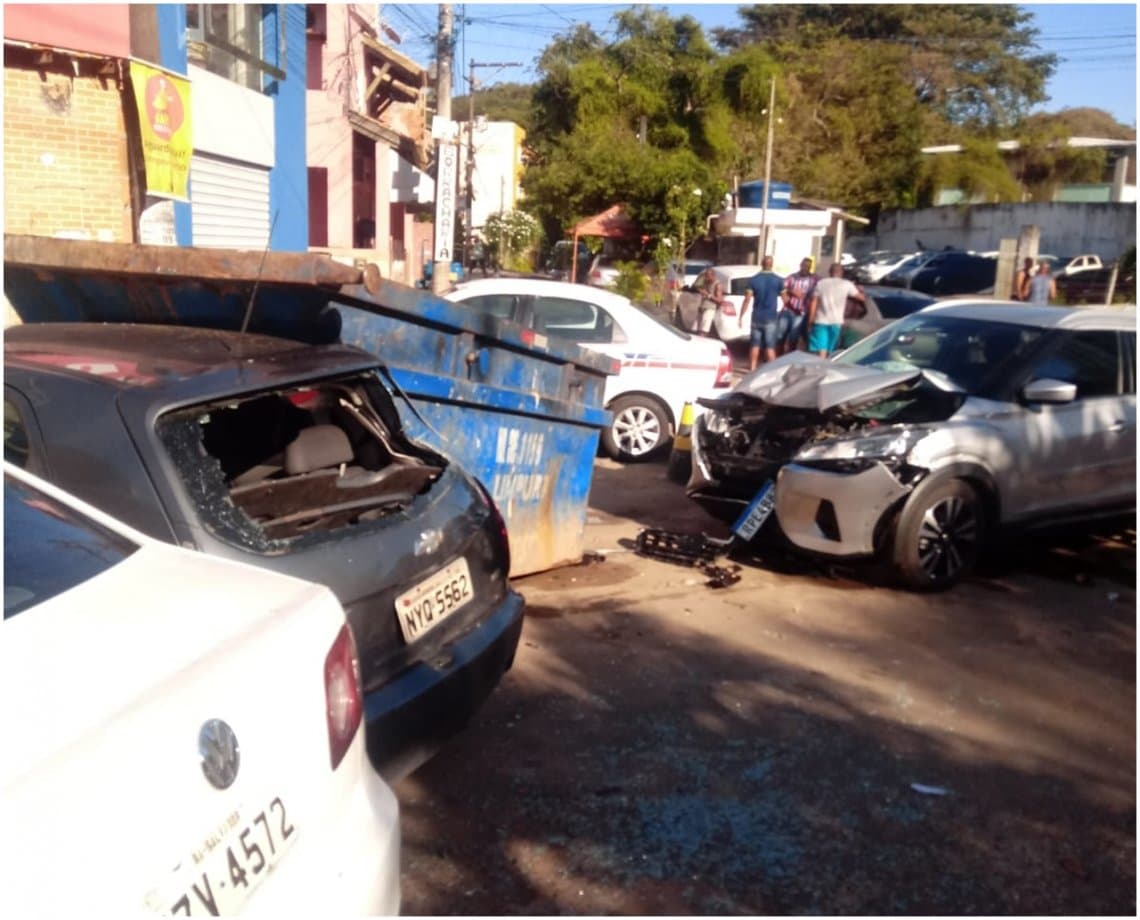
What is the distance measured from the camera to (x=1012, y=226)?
4162 centimetres

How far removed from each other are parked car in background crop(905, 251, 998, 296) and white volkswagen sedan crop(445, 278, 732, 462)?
27343mm

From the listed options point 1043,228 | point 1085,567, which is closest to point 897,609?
point 1085,567

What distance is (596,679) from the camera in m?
5.17

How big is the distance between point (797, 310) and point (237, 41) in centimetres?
880

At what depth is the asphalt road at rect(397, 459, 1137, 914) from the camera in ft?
11.9

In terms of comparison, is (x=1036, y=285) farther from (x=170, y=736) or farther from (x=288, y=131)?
(x=170, y=736)

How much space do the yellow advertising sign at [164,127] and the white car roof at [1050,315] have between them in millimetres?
8253

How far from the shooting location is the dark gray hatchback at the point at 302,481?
3203 mm

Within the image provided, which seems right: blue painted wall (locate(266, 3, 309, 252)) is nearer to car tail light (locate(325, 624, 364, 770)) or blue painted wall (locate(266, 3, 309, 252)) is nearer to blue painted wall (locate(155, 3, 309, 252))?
blue painted wall (locate(155, 3, 309, 252))

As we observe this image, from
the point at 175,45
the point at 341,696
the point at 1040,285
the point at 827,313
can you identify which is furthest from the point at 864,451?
the point at 1040,285

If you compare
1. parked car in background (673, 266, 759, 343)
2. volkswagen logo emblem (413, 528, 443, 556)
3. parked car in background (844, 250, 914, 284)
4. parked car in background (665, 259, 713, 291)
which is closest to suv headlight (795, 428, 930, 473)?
volkswagen logo emblem (413, 528, 443, 556)

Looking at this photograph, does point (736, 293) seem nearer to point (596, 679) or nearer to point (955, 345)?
point (955, 345)

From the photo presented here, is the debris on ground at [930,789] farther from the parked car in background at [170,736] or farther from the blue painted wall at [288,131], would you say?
the blue painted wall at [288,131]

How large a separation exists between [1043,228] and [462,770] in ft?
133
